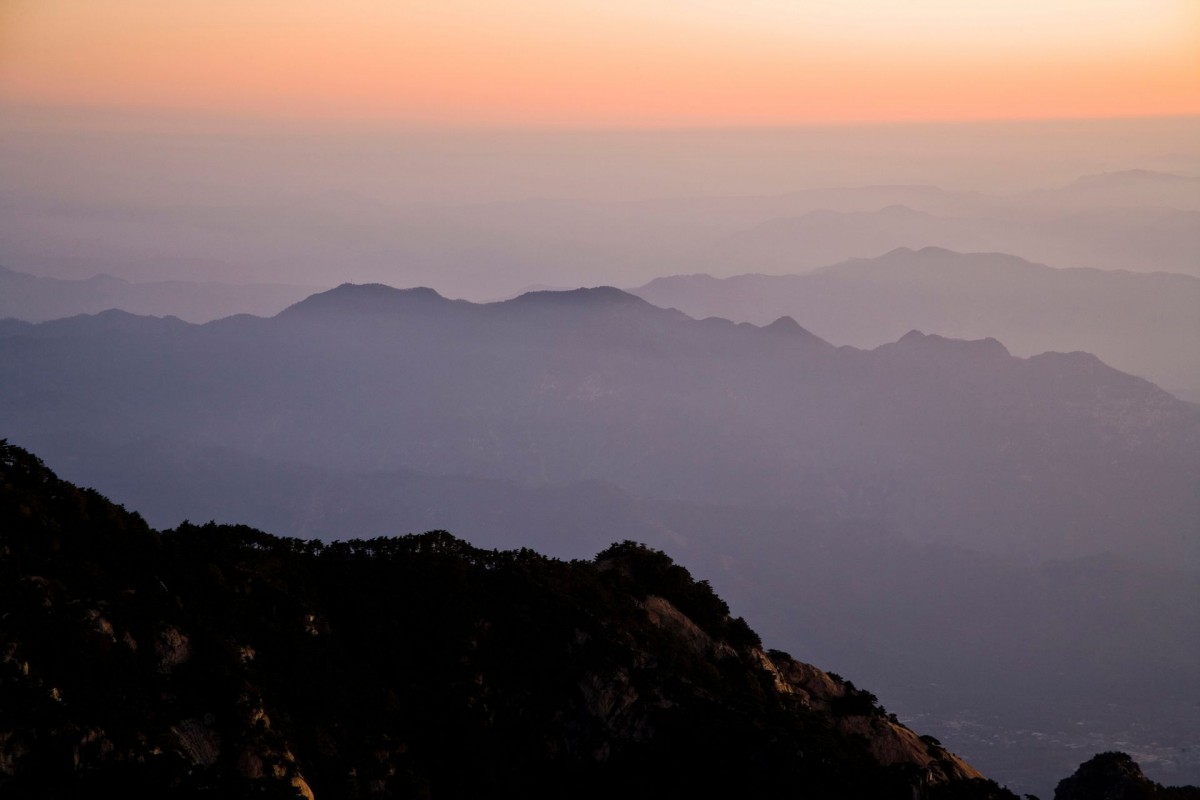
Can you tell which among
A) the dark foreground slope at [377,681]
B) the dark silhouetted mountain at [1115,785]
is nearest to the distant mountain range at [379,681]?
the dark foreground slope at [377,681]

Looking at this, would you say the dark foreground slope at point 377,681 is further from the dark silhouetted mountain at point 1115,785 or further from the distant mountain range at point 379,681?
the dark silhouetted mountain at point 1115,785

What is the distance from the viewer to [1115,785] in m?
73.5

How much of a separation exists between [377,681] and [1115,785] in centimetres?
4718

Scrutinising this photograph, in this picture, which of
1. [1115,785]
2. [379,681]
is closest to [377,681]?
[379,681]

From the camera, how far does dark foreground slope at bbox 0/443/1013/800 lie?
126 ft

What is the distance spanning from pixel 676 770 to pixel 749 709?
501cm

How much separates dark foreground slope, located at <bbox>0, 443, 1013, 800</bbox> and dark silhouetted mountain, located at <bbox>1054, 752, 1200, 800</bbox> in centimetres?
2220

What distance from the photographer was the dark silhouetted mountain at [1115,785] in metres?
71.6

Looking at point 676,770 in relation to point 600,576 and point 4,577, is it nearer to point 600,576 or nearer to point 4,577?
point 600,576

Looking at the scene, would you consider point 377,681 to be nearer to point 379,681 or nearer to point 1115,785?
point 379,681

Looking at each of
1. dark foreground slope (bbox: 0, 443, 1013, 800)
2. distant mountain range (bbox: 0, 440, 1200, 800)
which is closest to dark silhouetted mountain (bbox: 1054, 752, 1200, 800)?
distant mountain range (bbox: 0, 440, 1200, 800)

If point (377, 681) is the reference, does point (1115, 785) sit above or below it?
below

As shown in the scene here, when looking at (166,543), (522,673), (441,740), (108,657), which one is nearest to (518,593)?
(522,673)

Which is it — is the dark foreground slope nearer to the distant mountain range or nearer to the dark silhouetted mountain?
the distant mountain range
